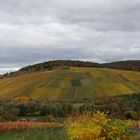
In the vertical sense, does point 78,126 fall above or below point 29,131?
above

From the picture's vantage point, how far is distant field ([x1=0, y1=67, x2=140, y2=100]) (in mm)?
92750

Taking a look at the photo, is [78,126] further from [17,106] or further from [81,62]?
[81,62]

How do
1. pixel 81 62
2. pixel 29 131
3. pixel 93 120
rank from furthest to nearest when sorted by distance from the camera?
pixel 81 62 < pixel 29 131 < pixel 93 120

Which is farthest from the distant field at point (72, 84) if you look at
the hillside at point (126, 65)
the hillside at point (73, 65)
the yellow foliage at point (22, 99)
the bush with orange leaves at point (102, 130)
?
the bush with orange leaves at point (102, 130)

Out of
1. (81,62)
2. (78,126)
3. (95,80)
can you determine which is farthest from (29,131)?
(81,62)

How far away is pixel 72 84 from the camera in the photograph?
9875cm

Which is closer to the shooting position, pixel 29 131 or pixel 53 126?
pixel 29 131

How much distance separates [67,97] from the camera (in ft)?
296

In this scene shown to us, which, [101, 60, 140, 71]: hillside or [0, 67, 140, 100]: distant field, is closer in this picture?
[0, 67, 140, 100]: distant field

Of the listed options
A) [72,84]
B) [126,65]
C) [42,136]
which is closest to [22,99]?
[72,84]

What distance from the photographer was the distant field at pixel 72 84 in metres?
92.8

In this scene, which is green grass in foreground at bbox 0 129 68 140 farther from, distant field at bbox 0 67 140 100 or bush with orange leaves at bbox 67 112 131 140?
distant field at bbox 0 67 140 100

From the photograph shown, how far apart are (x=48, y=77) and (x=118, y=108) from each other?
37544 mm

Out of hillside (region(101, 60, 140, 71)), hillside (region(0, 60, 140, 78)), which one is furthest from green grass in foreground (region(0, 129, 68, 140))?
hillside (region(101, 60, 140, 71))
